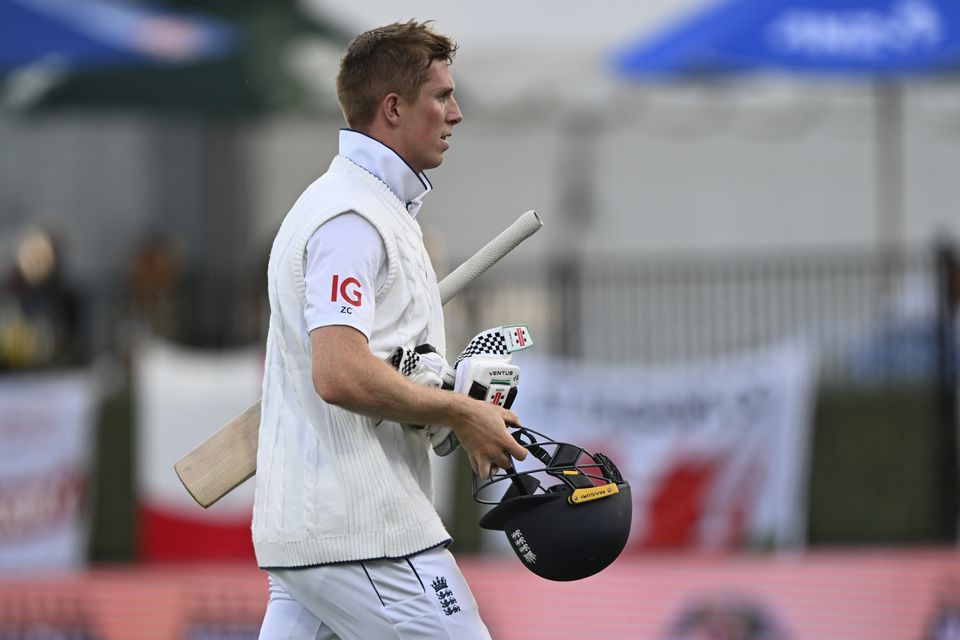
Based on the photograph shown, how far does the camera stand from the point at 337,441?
407cm

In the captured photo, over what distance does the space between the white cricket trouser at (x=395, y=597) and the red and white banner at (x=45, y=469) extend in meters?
Answer: 6.70

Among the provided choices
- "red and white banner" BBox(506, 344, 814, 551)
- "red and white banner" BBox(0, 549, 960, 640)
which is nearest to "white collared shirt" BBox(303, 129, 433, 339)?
"red and white banner" BBox(0, 549, 960, 640)

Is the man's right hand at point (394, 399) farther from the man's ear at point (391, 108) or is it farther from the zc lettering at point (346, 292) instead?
the man's ear at point (391, 108)

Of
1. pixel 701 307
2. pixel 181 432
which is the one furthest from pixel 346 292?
pixel 701 307

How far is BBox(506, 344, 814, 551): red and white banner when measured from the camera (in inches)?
388

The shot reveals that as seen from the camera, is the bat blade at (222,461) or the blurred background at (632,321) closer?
the bat blade at (222,461)

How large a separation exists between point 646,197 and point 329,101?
2487 mm

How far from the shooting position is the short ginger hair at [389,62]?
4.18m

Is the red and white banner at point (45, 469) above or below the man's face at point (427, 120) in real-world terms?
below

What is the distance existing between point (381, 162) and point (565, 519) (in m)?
0.91

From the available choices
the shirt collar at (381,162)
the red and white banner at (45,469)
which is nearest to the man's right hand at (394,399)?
the shirt collar at (381,162)

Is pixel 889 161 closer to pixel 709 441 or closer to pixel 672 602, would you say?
pixel 709 441

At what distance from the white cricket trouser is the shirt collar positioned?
84 cm

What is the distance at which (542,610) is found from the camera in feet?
26.8
